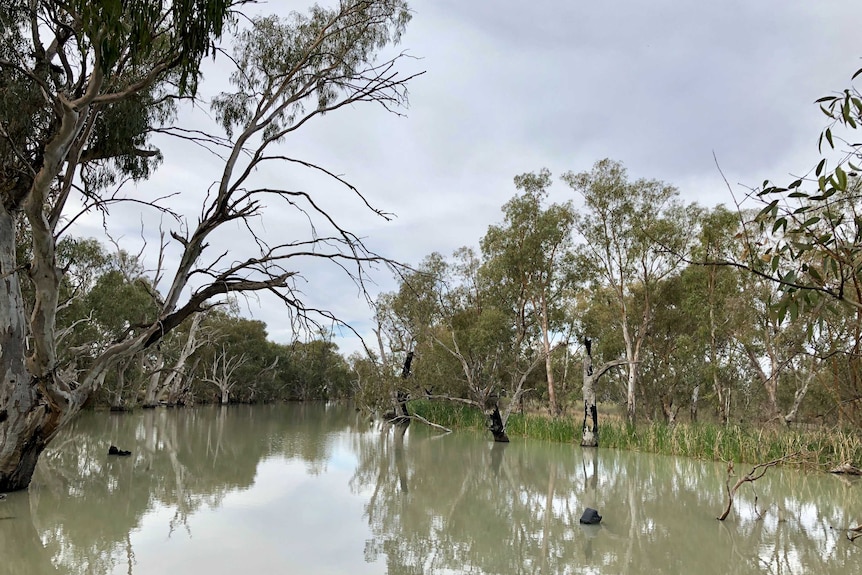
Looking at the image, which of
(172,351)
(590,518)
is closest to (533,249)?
(590,518)

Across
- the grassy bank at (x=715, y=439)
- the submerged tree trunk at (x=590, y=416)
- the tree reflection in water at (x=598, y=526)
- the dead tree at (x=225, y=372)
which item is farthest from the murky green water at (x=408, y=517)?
the dead tree at (x=225, y=372)

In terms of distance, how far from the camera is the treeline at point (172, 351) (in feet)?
57.6

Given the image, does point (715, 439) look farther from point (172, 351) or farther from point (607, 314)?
point (172, 351)

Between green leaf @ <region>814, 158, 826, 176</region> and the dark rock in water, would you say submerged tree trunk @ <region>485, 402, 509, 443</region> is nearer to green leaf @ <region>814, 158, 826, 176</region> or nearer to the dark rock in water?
the dark rock in water

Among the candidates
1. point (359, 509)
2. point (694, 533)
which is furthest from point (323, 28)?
point (694, 533)

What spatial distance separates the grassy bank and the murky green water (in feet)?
1.91

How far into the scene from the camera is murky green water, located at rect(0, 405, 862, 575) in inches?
204

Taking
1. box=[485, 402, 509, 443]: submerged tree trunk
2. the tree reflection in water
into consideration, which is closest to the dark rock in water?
the tree reflection in water

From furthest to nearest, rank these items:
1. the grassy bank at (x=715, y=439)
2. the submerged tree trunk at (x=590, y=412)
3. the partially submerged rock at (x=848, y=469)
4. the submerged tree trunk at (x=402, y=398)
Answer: the submerged tree trunk at (x=402, y=398) → the submerged tree trunk at (x=590, y=412) → the grassy bank at (x=715, y=439) → the partially submerged rock at (x=848, y=469)

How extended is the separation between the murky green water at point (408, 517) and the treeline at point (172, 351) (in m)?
1.94

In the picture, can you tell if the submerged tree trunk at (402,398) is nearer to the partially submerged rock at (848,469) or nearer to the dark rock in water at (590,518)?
the partially submerged rock at (848,469)

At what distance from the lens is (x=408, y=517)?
7016 millimetres

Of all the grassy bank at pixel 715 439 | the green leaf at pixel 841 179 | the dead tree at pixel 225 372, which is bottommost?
the grassy bank at pixel 715 439

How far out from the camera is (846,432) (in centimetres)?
1244
